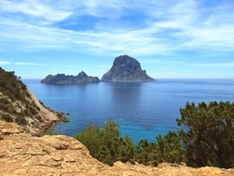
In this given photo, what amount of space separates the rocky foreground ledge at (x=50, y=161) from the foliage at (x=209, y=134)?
41.4ft

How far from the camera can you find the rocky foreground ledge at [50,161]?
12.6 meters

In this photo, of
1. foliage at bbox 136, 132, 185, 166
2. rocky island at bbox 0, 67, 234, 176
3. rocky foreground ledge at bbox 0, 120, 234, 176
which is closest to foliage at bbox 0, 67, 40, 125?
foliage at bbox 136, 132, 185, 166

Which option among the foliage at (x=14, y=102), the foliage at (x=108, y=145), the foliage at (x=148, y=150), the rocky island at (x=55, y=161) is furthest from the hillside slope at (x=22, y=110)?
the rocky island at (x=55, y=161)

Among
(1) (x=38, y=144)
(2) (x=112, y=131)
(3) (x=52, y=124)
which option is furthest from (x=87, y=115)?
(1) (x=38, y=144)

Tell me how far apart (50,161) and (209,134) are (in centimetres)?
2189

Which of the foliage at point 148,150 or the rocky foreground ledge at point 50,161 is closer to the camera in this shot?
the rocky foreground ledge at point 50,161

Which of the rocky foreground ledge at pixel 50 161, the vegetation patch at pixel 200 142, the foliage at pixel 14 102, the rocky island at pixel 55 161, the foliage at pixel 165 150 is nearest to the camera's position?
the rocky foreground ledge at pixel 50 161

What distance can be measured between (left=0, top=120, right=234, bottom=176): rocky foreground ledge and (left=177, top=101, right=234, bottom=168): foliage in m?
12.6

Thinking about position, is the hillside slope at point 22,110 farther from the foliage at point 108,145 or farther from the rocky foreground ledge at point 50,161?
the rocky foreground ledge at point 50,161

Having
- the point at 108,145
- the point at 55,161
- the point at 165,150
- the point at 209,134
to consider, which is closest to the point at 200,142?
the point at 209,134

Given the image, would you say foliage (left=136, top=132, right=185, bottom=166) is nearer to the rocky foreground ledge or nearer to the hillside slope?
the rocky foreground ledge

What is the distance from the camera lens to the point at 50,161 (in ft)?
45.2

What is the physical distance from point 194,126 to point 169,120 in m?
72.4

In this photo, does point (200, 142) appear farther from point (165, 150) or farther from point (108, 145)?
point (108, 145)
